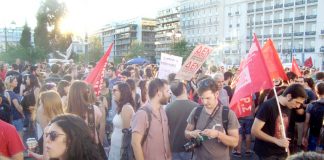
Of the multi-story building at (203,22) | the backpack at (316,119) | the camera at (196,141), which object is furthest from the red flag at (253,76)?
the multi-story building at (203,22)

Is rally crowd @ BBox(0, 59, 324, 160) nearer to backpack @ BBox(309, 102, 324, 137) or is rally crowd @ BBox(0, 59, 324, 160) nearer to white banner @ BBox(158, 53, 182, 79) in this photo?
backpack @ BBox(309, 102, 324, 137)

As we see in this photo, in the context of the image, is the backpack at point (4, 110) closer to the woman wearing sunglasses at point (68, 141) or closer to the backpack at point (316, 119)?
the woman wearing sunglasses at point (68, 141)

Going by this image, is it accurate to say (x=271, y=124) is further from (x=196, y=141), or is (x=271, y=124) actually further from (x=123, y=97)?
(x=123, y=97)

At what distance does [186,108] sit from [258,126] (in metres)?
1.11

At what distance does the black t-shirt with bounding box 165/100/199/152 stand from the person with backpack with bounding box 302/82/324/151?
2055mm

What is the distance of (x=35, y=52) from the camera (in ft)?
141

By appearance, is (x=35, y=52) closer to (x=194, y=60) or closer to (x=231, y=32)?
(x=194, y=60)

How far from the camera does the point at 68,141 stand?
2492mm

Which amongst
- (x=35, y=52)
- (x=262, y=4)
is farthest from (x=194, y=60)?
(x=262, y=4)

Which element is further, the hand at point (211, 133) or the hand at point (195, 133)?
the hand at point (195, 133)

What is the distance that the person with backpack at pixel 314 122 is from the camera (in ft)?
17.4

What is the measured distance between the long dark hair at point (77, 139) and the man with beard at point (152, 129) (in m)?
1.26

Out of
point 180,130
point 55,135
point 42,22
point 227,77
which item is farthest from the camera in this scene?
point 42,22

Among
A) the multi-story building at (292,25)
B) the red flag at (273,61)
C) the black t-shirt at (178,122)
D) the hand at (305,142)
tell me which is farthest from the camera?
the multi-story building at (292,25)
